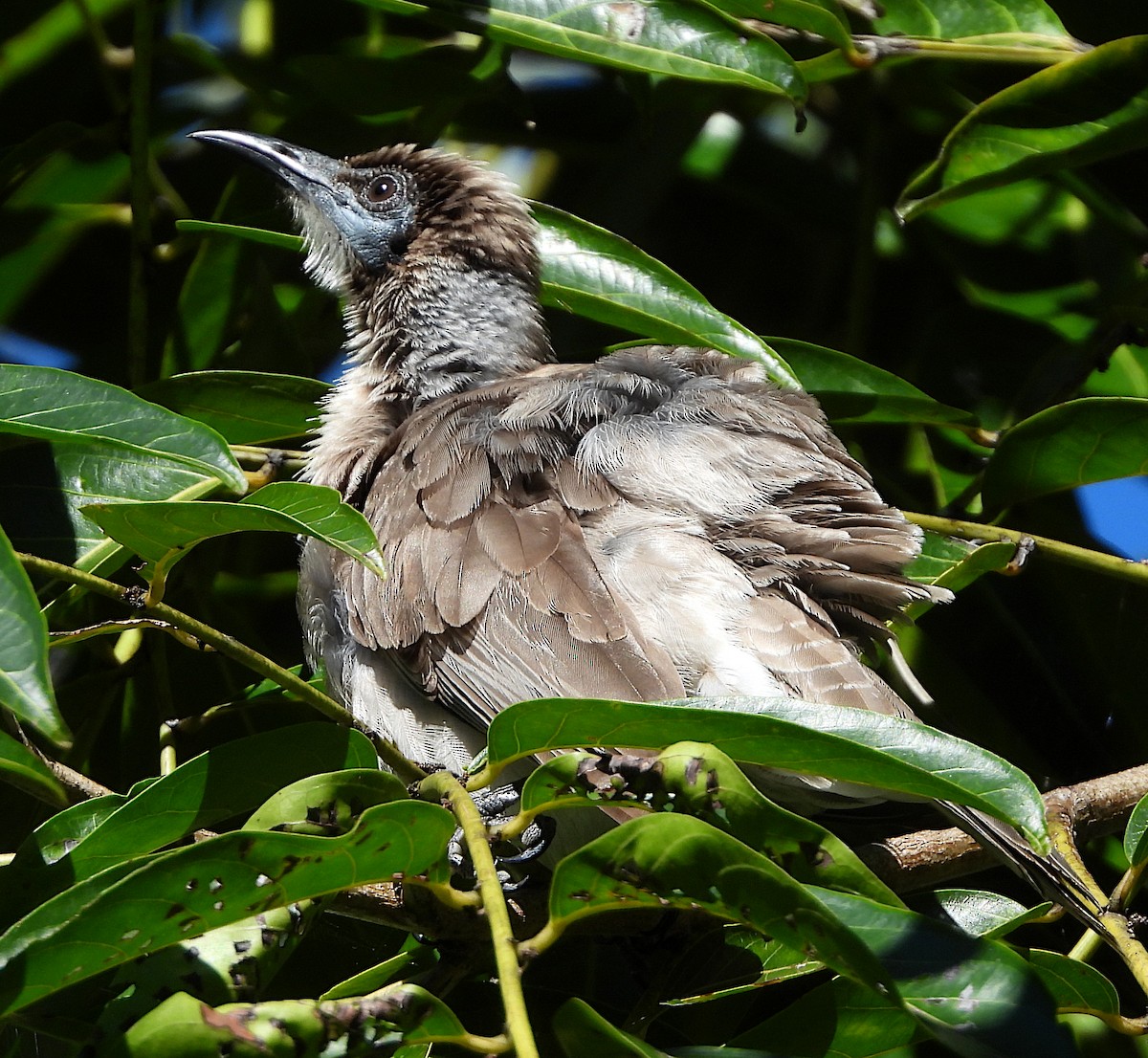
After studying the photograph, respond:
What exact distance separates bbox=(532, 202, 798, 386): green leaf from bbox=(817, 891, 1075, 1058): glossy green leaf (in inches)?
63.9

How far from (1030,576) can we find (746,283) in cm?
171

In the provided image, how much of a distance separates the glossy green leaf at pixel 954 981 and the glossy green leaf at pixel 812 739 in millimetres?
170

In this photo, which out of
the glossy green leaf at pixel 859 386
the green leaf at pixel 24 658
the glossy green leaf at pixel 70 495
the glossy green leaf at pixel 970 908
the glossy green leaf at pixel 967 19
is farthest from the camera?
the glossy green leaf at pixel 967 19

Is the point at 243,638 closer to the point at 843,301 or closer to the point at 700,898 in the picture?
the point at 700,898

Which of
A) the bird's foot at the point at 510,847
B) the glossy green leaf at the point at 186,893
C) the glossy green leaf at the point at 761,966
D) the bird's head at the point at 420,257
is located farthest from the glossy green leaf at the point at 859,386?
the glossy green leaf at the point at 186,893

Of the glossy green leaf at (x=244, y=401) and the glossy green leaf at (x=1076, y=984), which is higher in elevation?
the glossy green leaf at (x=244, y=401)

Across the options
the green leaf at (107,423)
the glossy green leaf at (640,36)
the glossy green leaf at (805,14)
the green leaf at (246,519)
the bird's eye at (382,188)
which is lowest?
the bird's eye at (382,188)

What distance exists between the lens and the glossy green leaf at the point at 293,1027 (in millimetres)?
1544

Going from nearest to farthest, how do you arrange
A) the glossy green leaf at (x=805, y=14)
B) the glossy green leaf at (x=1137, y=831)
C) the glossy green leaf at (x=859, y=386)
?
the glossy green leaf at (x=1137, y=831) → the glossy green leaf at (x=805, y=14) → the glossy green leaf at (x=859, y=386)

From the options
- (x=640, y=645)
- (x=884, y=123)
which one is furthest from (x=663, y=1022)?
(x=884, y=123)

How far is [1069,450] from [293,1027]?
2.36 m

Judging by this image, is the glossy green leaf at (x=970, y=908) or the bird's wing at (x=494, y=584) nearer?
the glossy green leaf at (x=970, y=908)

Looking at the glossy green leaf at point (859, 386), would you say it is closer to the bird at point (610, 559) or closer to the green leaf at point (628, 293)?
the bird at point (610, 559)

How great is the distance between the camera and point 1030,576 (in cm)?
409
